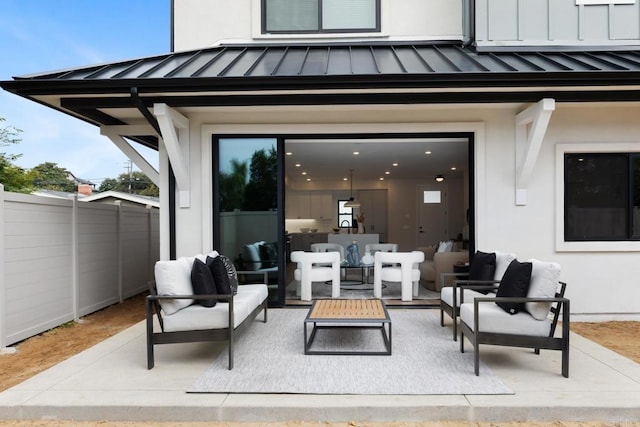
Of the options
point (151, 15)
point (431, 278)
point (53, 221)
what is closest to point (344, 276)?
point (431, 278)

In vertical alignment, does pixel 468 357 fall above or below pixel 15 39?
below

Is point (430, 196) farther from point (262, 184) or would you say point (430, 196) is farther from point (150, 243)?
point (262, 184)

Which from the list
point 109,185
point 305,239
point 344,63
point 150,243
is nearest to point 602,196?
point 344,63

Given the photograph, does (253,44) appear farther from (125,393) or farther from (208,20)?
(125,393)

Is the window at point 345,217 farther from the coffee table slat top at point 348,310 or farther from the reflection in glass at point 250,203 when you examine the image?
the coffee table slat top at point 348,310

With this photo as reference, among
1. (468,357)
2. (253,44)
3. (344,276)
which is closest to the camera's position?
(468,357)

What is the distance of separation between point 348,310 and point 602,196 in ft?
12.3

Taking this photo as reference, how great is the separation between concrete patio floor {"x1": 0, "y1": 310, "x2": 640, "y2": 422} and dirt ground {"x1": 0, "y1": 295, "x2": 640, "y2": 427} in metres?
0.05

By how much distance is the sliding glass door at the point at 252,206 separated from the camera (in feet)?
19.0

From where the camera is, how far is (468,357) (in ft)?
12.4

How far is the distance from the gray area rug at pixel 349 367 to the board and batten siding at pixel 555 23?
394cm

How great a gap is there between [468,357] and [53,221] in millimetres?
4890

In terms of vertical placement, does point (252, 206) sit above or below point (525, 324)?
above

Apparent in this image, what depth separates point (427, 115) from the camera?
5.62m
